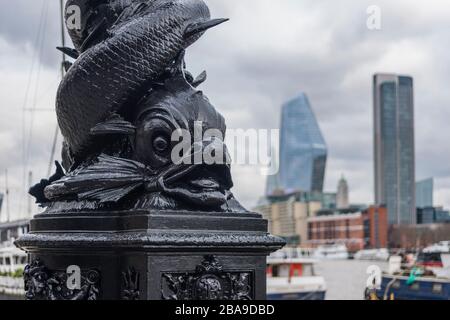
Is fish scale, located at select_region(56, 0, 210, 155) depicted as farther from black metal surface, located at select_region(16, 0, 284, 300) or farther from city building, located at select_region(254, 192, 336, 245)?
city building, located at select_region(254, 192, 336, 245)

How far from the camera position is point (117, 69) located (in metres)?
5.44

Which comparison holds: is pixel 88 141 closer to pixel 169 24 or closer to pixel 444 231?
pixel 169 24

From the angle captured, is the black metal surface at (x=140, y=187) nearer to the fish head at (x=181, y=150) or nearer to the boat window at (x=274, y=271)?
the fish head at (x=181, y=150)

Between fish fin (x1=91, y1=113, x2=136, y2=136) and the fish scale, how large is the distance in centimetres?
6

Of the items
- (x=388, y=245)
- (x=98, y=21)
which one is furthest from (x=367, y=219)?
(x=98, y=21)

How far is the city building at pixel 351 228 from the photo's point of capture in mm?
101631

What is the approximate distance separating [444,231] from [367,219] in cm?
1764

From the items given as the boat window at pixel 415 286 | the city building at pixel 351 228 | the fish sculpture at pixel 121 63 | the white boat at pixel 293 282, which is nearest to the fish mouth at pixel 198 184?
the fish sculpture at pixel 121 63

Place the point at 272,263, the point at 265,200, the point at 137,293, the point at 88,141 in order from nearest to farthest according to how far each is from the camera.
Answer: the point at 137,293, the point at 88,141, the point at 272,263, the point at 265,200

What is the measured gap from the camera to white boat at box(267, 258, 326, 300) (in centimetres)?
2594

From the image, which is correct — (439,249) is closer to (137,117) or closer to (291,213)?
(137,117)

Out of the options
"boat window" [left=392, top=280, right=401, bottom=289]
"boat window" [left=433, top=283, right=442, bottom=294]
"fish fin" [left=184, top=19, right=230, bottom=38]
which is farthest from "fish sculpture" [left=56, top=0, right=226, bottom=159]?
"boat window" [left=392, top=280, right=401, bottom=289]

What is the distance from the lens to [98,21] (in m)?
5.84

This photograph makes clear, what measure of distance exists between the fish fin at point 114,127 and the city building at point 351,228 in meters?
96.6
